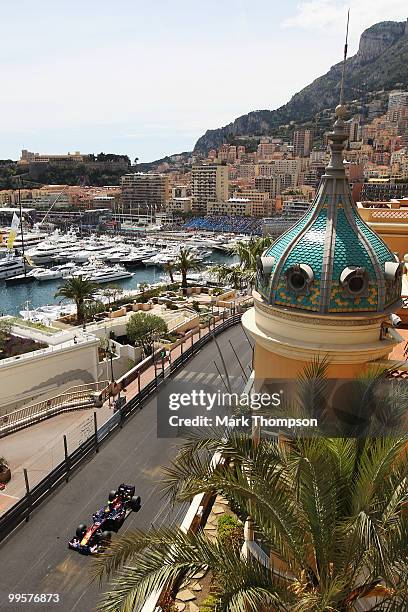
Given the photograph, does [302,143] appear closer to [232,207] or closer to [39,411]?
[232,207]

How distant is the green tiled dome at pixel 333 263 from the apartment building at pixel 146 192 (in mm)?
131843

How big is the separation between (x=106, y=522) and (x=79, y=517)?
964 mm

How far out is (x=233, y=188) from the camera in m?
141

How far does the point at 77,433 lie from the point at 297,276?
11822mm

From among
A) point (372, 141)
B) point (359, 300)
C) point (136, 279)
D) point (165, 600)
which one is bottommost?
point (136, 279)

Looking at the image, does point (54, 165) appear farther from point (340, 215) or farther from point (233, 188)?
point (340, 215)

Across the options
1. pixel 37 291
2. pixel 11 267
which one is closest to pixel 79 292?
pixel 37 291

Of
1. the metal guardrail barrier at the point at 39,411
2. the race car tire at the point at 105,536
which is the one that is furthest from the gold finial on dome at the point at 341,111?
the metal guardrail barrier at the point at 39,411

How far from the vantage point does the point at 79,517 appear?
1234 centimetres

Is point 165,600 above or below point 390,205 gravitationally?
below

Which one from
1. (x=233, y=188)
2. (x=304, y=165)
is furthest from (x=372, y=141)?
(x=233, y=188)

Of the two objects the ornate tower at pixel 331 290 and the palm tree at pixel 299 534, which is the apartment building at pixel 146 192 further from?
the palm tree at pixel 299 534

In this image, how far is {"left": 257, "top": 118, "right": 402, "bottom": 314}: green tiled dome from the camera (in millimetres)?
7855

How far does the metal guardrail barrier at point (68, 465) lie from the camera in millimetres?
11877
